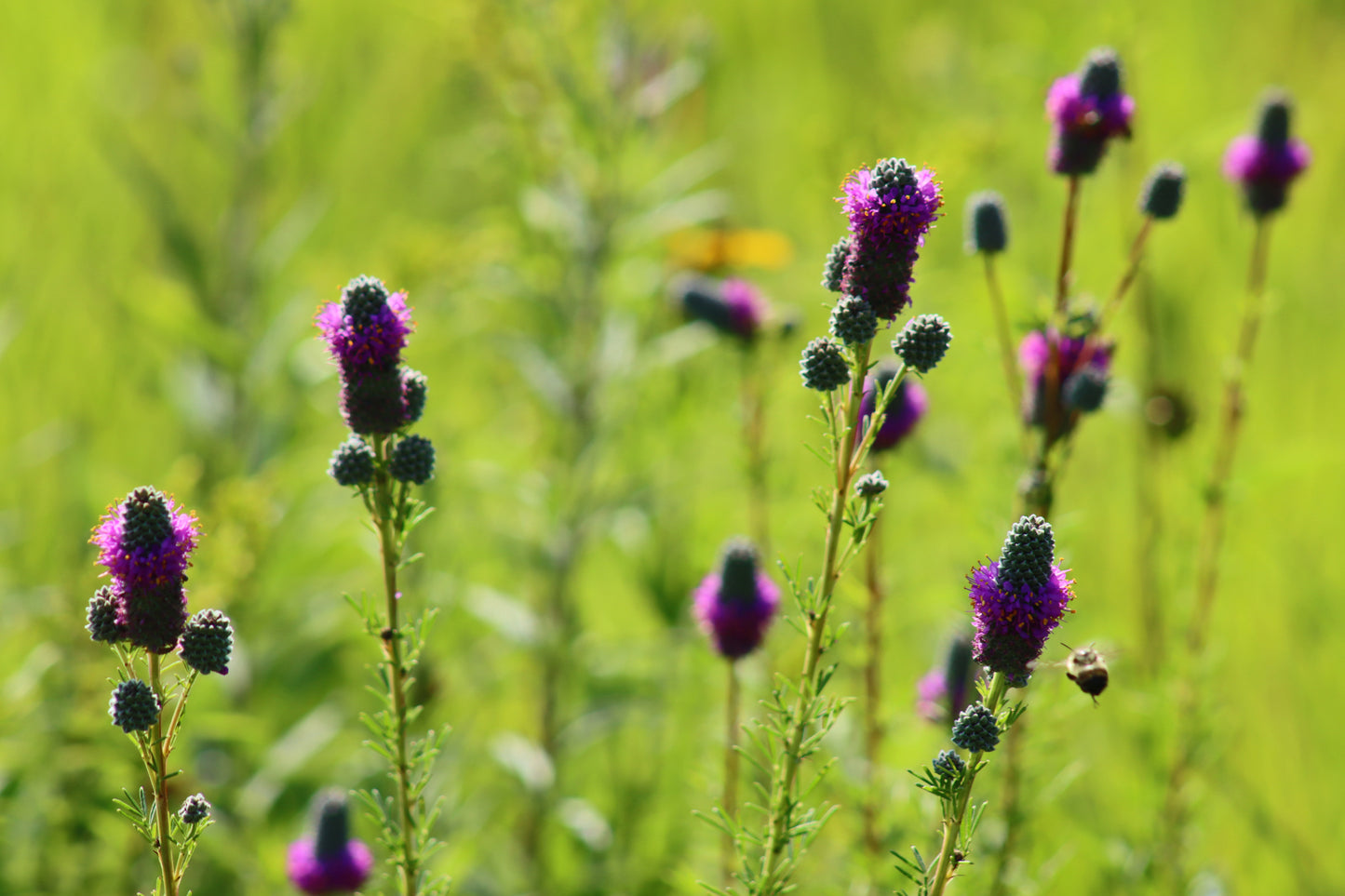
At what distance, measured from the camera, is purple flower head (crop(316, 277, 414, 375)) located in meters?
1.62

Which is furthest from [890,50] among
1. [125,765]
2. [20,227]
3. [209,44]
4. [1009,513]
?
[125,765]

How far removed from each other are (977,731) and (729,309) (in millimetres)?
2038

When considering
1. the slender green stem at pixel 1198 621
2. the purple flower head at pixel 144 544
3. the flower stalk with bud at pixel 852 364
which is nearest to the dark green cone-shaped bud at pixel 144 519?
the purple flower head at pixel 144 544

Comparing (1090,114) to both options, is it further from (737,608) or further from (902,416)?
(737,608)

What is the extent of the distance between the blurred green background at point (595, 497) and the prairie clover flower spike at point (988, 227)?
0.21 meters

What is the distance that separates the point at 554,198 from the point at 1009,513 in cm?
200

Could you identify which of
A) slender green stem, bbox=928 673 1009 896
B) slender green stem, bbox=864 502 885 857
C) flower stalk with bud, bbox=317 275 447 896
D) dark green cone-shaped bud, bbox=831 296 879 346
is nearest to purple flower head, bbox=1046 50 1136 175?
slender green stem, bbox=864 502 885 857

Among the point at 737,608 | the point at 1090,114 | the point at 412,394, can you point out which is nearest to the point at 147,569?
the point at 412,394

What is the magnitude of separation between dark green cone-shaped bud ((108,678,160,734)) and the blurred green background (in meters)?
1.40

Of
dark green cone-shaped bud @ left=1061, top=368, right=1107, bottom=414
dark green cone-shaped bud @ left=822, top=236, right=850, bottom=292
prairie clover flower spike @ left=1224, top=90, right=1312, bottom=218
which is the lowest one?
dark green cone-shaped bud @ left=822, top=236, right=850, bottom=292

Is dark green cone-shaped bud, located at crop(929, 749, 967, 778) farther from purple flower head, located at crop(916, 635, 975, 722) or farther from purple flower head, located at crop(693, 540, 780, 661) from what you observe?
purple flower head, located at crop(693, 540, 780, 661)

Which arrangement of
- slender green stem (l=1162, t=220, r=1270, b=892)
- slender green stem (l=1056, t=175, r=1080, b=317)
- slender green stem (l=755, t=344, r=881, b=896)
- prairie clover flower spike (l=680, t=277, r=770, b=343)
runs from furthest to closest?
prairie clover flower spike (l=680, t=277, r=770, b=343), slender green stem (l=1162, t=220, r=1270, b=892), slender green stem (l=1056, t=175, r=1080, b=317), slender green stem (l=755, t=344, r=881, b=896)

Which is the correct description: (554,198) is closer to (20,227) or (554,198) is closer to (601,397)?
(601,397)

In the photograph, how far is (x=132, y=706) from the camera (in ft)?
4.98
